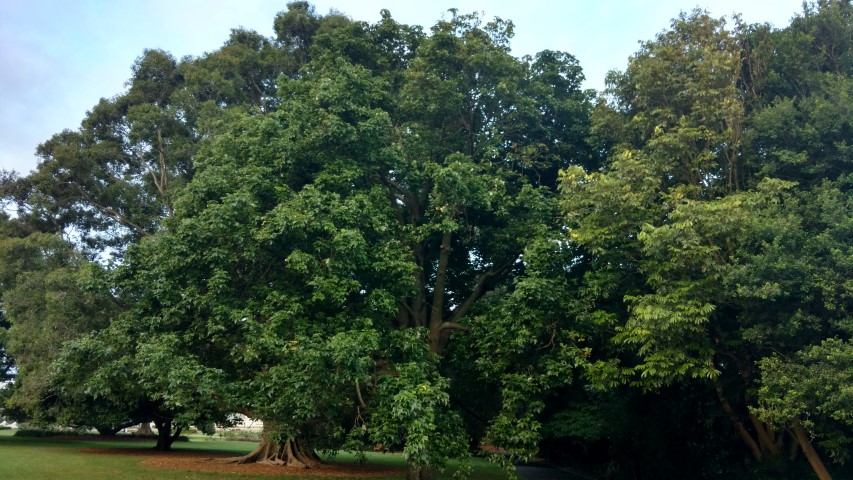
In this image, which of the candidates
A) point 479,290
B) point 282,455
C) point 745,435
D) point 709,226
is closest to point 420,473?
point 479,290

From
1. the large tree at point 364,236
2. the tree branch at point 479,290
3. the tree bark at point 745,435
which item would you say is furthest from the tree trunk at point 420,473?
the tree bark at point 745,435

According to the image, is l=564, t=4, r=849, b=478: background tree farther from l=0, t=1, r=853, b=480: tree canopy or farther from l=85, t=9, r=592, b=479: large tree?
l=85, t=9, r=592, b=479: large tree

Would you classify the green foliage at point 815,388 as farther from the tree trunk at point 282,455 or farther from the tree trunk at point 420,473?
the tree trunk at point 282,455

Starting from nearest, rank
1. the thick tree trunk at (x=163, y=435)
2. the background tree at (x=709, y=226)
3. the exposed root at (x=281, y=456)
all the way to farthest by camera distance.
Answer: the background tree at (x=709, y=226) → the exposed root at (x=281, y=456) → the thick tree trunk at (x=163, y=435)


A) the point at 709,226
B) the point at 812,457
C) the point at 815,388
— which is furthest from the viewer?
the point at 812,457

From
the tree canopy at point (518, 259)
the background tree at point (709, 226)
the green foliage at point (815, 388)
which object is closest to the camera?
the green foliage at point (815, 388)

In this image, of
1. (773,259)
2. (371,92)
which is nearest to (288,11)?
(371,92)

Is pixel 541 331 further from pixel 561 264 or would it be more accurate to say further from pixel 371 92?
pixel 371 92

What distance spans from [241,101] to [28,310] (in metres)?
10.2

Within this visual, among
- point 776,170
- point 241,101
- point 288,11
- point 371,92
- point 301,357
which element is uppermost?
point 288,11

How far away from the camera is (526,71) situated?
18.0 metres

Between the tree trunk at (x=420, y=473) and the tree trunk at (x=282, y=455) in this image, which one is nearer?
the tree trunk at (x=420, y=473)

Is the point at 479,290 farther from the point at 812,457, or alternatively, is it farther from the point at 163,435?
the point at 163,435

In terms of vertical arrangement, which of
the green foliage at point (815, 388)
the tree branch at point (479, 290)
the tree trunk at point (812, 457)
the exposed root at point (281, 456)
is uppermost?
the tree branch at point (479, 290)
